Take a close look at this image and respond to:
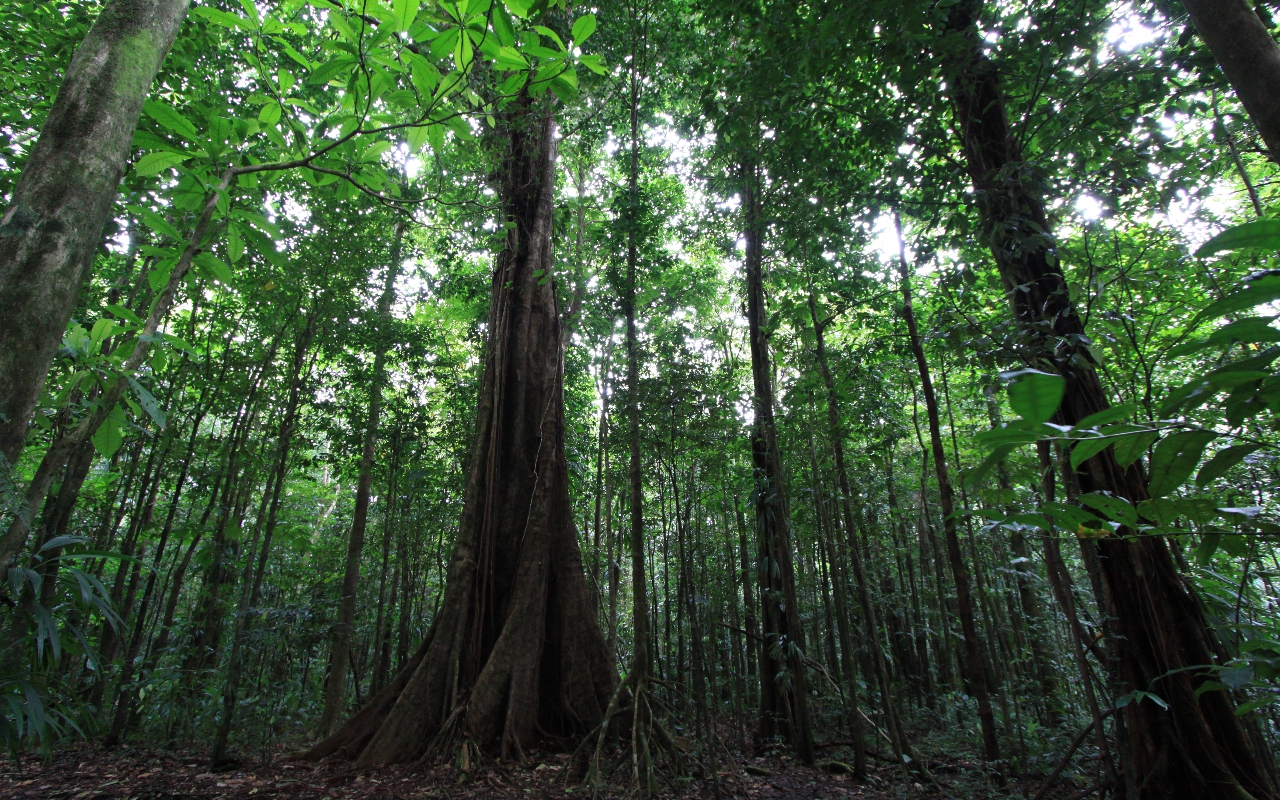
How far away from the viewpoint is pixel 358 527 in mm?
7605

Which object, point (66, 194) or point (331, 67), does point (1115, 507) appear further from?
point (66, 194)

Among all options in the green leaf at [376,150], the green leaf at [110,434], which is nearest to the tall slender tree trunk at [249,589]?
the green leaf at [110,434]

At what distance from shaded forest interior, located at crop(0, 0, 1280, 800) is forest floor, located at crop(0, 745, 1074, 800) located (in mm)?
46

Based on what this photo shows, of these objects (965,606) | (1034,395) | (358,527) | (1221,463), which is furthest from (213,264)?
(358,527)

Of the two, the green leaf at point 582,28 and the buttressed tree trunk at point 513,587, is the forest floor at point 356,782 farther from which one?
the green leaf at point 582,28

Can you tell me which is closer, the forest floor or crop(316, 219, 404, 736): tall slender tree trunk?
the forest floor

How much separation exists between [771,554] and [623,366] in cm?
279

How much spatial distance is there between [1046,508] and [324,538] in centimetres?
1379

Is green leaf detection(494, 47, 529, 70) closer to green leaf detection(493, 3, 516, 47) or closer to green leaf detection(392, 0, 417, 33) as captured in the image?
green leaf detection(493, 3, 516, 47)

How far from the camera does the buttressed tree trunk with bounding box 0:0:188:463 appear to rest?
3.73ft

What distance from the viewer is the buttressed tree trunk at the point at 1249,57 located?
1.23 metres

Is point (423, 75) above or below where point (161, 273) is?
above

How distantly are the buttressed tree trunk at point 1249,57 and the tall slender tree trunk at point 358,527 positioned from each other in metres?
7.45

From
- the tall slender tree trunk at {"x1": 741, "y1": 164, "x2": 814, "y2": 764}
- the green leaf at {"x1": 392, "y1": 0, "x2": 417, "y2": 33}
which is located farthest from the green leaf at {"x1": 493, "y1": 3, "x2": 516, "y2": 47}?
the tall slender tree trunk at {"x1": 741, "y1": 164, "x2": 814, "y2": 764}
